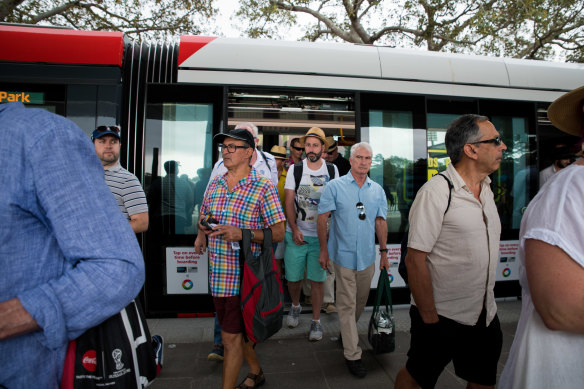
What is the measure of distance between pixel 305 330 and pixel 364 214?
1542 millimetres

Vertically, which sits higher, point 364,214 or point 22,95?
point 22,95

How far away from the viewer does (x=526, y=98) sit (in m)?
4.58

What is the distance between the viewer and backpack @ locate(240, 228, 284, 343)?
7.75 feet

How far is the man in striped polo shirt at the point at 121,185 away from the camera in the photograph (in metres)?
2.78

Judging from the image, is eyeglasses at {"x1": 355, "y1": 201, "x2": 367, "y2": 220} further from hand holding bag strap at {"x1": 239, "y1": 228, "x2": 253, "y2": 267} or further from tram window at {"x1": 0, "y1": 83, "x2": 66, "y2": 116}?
tram window at {"x1": 0, "y1": 83, "x2": 66, "y2": 116}

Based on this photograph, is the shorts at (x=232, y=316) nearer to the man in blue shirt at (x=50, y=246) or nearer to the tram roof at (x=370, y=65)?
the man in blue shirt at (x=50, y=246)

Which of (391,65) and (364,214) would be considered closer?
(364,214)

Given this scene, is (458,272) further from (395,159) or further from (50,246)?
(395,159)

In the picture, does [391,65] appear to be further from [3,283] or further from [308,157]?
[3,283]

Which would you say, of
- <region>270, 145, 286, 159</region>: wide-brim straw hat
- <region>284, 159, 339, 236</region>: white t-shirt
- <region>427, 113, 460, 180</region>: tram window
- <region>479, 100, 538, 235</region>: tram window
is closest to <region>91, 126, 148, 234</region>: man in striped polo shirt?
<region>284, 159, 339, 236</region>: white t-shirt

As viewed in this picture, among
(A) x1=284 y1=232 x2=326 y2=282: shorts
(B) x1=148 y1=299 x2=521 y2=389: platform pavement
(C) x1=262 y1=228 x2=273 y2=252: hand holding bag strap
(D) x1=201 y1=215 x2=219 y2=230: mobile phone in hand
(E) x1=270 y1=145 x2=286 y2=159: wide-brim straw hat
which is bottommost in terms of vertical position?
(B) x1=148 y1=299 x2=521 y2=389: platform pavement

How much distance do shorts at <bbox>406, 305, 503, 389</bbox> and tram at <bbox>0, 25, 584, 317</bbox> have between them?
2319 mm

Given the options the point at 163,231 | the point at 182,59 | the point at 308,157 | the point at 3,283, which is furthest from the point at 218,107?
the point at 3,283

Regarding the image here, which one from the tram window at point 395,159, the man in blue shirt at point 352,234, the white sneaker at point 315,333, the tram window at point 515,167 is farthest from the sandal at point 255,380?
the tram window at point 515,167
